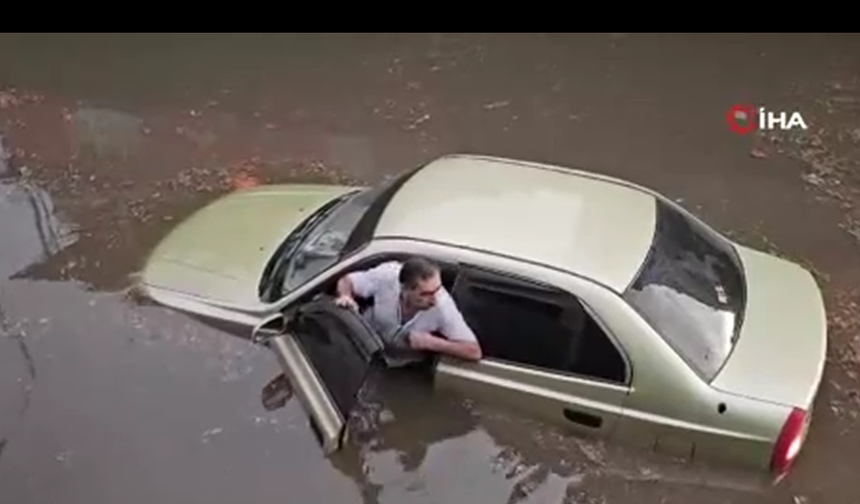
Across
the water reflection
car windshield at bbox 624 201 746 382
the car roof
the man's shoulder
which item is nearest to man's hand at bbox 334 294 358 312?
the car roof

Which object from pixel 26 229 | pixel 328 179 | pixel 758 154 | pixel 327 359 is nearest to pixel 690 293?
pixel 327 359

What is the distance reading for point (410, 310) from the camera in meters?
6.34

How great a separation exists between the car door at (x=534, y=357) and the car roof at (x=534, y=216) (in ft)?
0.61

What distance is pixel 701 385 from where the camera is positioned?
238 inches

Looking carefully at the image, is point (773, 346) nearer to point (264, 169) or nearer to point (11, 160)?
point (264, 169)

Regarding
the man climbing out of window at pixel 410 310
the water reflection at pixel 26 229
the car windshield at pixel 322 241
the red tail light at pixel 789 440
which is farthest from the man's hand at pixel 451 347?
the water reflection at pixel 26 229

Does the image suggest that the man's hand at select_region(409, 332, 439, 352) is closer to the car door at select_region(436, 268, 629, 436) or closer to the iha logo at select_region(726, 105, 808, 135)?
the car door at select_region(436, 268, 629, 436)

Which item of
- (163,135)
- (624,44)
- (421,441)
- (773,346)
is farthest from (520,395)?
(624,44)

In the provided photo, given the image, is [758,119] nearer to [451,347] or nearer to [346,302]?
[451,347]

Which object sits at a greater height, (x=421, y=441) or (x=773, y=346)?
(x=773, y=346)

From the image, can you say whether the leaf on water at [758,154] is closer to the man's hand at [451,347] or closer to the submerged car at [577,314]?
the submerged car at [577,314]

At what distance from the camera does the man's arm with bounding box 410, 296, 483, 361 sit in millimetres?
6266

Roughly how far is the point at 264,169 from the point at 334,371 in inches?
137

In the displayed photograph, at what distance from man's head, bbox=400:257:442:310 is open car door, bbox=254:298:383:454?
0.92ft
